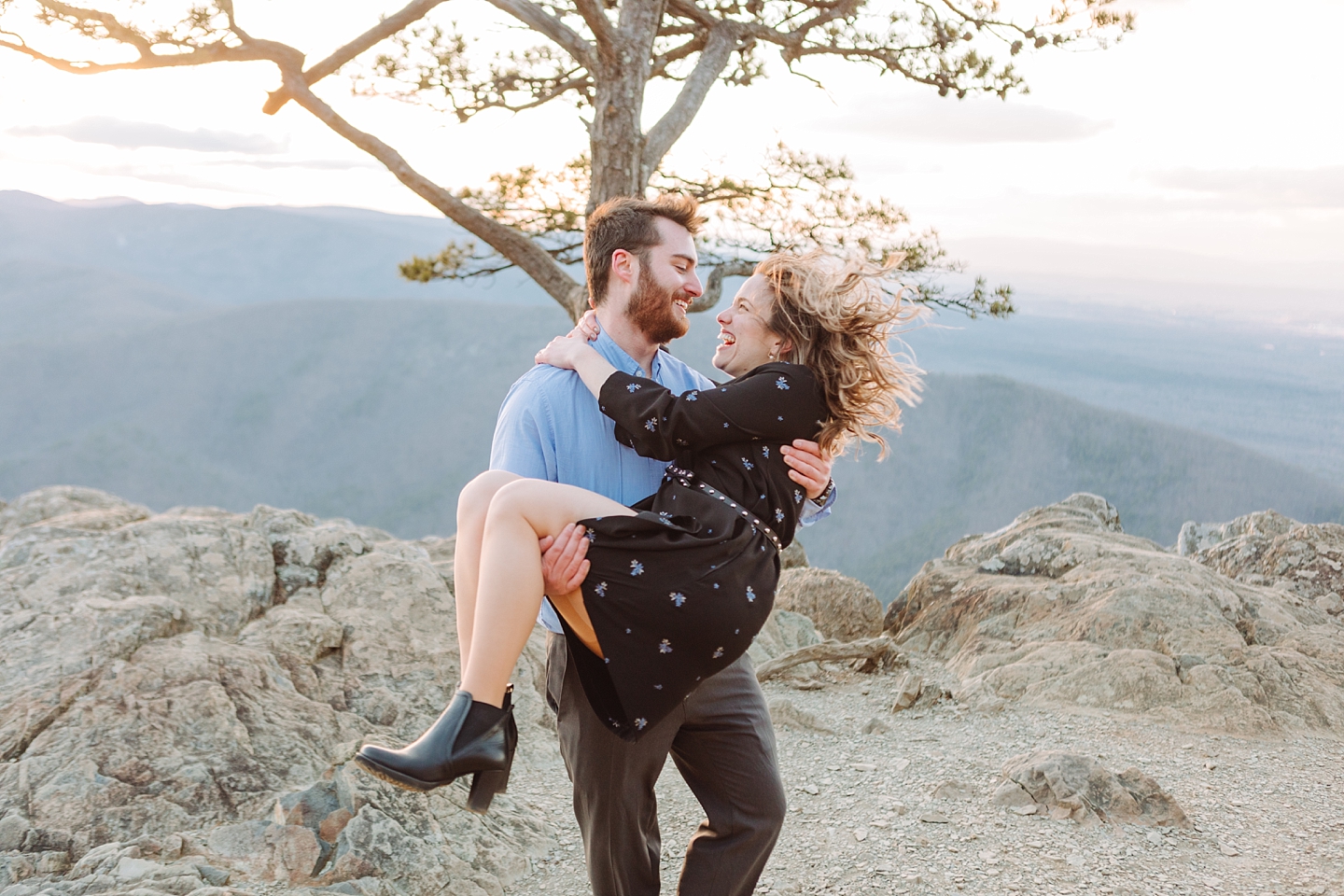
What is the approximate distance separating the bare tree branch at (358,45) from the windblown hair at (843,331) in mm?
3835

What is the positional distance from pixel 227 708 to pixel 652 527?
2.54 meters

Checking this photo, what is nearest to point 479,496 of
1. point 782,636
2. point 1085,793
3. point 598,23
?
point 1085,793

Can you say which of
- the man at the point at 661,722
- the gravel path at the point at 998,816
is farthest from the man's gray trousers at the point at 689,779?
the gravel path at the point at 998,816

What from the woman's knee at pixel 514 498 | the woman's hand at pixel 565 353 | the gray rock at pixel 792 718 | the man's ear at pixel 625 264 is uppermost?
the man's ear at pixel 625 264

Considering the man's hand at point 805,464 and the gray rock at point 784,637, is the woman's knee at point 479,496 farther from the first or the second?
the gray rock at point 784,637

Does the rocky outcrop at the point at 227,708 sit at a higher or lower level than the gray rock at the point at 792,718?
higher

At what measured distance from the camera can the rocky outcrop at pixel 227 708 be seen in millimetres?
2908

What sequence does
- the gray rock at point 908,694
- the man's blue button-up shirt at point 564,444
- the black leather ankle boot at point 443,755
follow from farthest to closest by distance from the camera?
1. the gray rock at point 908,694
2. the man's blue button-up shirt at point 564,444
3. the black leather ankle boot at point 443,755

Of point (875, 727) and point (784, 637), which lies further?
A: point (784, 637)

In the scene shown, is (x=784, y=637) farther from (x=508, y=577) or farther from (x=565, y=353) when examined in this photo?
(x=508, y=577)

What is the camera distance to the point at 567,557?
1.73 meters

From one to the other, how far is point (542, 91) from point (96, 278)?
182803mm

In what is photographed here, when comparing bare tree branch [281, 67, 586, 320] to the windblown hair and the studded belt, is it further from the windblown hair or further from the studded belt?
the studded belt

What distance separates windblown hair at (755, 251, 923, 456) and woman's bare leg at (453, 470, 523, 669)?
30.0 inches
